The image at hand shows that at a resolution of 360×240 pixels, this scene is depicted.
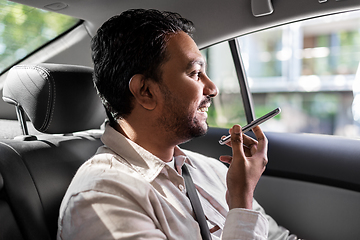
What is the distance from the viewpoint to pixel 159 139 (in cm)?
122

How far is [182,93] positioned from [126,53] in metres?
0.25

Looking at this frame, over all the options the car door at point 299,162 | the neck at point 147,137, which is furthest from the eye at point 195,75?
the car door at point 299,162

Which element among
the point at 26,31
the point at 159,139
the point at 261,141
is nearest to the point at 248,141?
the point at 261,141

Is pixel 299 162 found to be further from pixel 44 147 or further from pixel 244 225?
pixel 44 147

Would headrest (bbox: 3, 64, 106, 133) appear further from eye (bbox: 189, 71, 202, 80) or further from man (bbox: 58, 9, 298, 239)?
eye (bbox: 189, 71, 202, 80)

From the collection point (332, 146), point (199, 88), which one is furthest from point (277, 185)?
point (199, 88)

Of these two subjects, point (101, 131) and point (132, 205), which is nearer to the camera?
point (132, 205)

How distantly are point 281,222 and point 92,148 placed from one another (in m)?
1.05

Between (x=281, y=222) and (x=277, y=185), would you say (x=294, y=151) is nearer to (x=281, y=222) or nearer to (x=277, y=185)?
(x=277, y=185)

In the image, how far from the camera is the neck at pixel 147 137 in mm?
1215

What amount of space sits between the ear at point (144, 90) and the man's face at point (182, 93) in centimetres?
4

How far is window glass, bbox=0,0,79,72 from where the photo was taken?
72.7 inches

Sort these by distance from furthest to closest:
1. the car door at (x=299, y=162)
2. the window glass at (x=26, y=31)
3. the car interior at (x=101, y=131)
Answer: the window glass at (x=26, y=31)
the car door at (x=299, y=162)
the car interior at (x=101, y=131)

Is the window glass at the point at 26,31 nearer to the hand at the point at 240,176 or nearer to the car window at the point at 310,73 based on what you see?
the hand at the point at 240,176
